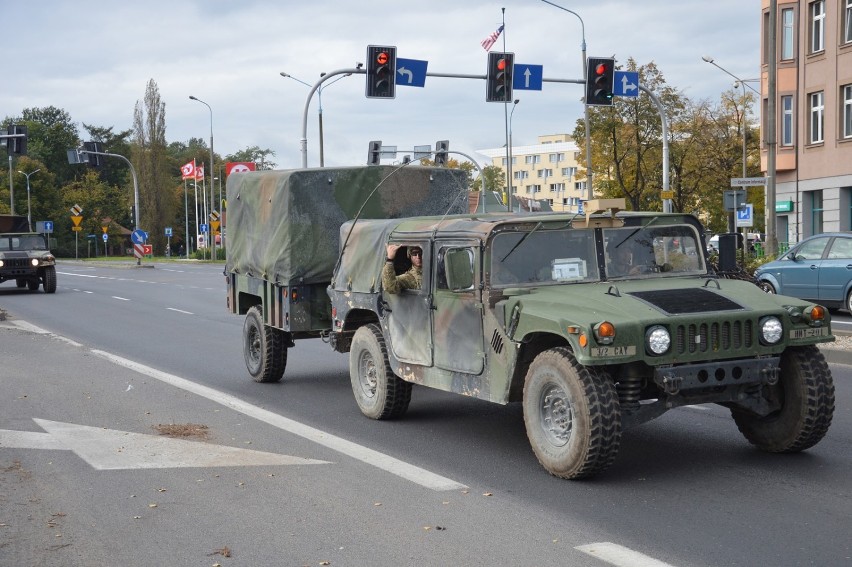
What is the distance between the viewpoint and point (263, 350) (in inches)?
485

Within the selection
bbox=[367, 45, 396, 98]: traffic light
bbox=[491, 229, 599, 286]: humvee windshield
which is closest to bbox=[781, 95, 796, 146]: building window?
bbox=[367, 45, 396, 98]: traffic light

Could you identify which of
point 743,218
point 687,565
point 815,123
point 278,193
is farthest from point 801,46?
point 687,565

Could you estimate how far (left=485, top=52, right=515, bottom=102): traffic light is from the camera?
2902cm

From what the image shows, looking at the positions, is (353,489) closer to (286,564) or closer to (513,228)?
(286,564)

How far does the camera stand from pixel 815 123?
40.6 meters

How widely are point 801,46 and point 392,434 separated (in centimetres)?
3624

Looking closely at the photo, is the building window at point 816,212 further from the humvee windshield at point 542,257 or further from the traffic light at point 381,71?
the humvee windshield at point 542,257

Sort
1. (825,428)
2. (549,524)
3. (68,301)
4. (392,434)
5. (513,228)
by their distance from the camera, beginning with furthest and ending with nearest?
(68,301)
(392,434)
(513,228)
(825,428)
(549,524)

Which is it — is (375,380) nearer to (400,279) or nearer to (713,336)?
(400,279)

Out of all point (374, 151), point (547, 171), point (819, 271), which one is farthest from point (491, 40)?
point (547, 171)

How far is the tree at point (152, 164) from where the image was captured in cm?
10338

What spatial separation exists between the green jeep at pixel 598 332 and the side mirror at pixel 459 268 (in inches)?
0.4

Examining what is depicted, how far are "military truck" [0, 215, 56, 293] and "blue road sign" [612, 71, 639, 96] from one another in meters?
17.9

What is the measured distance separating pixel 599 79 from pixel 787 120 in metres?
17.0
